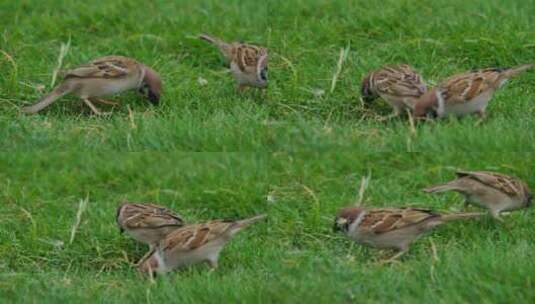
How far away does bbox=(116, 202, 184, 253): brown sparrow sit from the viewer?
10289 mm

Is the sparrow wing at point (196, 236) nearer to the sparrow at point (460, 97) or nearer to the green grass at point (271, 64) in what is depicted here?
the green grass at point (271, 64)

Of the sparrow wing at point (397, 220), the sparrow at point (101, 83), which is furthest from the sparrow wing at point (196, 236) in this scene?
the sparrow at point (101, 83)

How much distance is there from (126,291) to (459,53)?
3.48 metres

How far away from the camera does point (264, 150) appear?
10664 mm

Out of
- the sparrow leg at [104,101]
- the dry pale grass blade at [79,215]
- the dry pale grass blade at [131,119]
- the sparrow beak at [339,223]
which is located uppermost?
the dry pale grass blade at [131,119]

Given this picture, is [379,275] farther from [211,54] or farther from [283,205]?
[211,54]

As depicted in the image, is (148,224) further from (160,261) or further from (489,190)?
(489,190)

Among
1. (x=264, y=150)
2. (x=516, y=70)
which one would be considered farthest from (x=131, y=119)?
(x=516, y=70)

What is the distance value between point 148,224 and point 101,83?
1.15 meters

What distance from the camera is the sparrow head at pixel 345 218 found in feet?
32.9

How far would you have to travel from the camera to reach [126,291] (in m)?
9.46

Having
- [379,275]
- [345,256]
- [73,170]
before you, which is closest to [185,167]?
[73,170]

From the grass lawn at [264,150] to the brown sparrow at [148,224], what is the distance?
16 cm

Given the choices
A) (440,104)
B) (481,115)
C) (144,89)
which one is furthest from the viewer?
(144,89)
